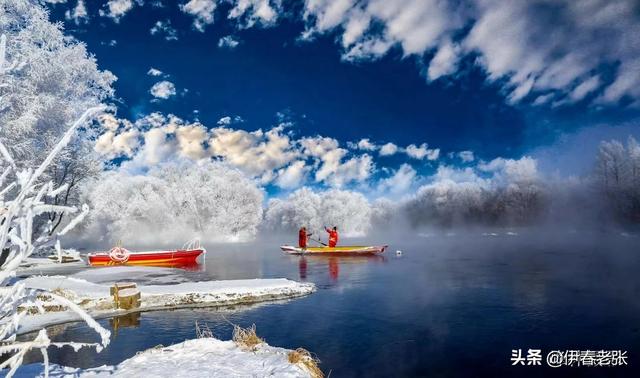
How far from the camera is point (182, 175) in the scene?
106688 millimetres

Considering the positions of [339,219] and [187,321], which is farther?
[339,219]

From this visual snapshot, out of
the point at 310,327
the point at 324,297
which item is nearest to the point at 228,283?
the point at 324,297

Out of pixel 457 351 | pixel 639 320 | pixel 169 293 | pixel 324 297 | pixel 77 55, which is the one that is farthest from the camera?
pixel 77 55

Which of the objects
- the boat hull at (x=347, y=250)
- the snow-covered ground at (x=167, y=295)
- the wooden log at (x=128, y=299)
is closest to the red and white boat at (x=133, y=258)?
the snow-covered ground at (x=167, y=295)

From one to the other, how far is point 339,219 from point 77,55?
11314 cm

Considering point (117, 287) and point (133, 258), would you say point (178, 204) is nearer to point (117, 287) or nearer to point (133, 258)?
point (133, 258)

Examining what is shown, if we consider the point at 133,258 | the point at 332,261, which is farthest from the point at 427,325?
the point at 133,258

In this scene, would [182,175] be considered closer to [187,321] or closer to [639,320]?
[187,321]

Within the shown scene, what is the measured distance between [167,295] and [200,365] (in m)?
10.7

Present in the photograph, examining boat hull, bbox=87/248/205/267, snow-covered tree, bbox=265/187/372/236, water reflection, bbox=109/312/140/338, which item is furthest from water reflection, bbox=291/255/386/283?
snow-covered tree, bbox=265/187/372/236

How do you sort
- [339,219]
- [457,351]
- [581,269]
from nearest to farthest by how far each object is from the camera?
[457,351] < [581,269] < [339,219]

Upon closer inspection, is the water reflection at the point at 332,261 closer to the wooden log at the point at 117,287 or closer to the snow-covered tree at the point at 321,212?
the wooden log at the point at 117,287

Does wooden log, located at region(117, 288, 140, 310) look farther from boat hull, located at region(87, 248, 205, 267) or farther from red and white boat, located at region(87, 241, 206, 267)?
boat hull, located at region(87, 248, 205, 267)

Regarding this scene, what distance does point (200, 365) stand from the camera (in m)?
9.23
